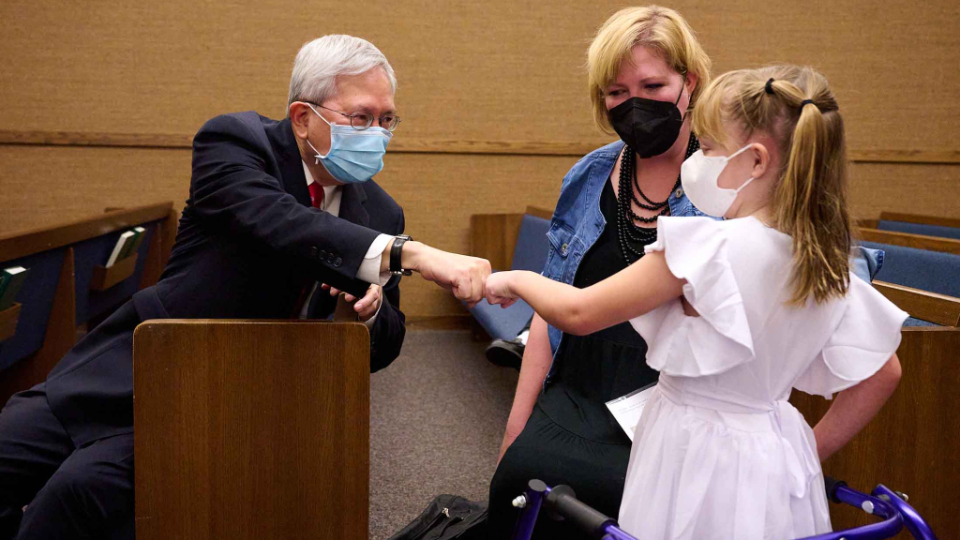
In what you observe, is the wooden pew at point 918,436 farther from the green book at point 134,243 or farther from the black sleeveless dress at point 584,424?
the green book at point 134,243

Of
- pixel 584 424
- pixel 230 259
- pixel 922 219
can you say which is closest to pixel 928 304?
pixel 584 424

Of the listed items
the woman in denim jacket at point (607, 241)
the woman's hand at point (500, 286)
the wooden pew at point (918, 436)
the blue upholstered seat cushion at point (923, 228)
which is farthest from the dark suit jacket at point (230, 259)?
the blue upholstered seat cushion at point (923, 228)

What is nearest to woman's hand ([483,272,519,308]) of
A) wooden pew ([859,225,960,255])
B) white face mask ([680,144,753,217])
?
white face mask ([680,144,753,217])

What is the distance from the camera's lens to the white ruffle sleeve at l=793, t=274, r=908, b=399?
1163mm

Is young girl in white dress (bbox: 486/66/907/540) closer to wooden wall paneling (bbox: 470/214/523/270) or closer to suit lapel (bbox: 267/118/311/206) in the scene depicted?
suit lapel (bbox: 267/118/311/206)

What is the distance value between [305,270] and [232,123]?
398 millimetres

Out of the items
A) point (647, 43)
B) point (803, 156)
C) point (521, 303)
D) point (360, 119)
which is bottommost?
point (521, 303)

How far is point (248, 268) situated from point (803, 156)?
122 centimetres

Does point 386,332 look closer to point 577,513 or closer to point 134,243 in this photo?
point 577,513

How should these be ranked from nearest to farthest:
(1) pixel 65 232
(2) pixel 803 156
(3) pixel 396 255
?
(2) pixel 803 156 < (3) pixel 396 255 < (1) pixel 65 232

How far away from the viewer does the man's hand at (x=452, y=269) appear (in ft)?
5.16

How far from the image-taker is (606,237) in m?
1.89

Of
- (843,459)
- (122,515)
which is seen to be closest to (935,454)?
(843,459)

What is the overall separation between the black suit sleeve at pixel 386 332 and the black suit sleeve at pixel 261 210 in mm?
276
